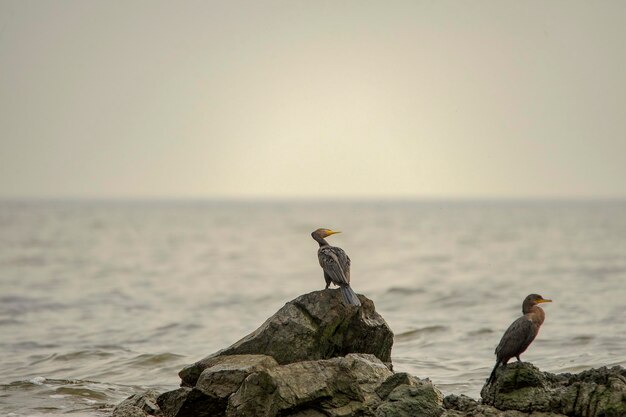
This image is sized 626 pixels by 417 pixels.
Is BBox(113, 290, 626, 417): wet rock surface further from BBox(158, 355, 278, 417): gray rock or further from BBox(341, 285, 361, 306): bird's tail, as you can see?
BBox(341, 285, 361, 306): bird's tail

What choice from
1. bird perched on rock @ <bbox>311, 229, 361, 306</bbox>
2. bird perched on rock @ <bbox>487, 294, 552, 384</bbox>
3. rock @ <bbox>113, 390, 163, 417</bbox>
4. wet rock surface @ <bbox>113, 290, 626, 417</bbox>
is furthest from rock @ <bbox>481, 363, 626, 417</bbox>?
rock @ <bbox>113, 390, 163, 417</bbox>

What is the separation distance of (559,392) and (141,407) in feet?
21.0

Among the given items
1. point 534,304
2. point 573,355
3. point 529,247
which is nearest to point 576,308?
point 573,355

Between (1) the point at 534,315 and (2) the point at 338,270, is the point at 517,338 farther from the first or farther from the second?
(2) the point at 338,270

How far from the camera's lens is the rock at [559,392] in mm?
11859

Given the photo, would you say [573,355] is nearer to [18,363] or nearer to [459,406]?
[459,406]

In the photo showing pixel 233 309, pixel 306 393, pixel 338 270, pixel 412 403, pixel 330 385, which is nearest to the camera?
pixel 412 403

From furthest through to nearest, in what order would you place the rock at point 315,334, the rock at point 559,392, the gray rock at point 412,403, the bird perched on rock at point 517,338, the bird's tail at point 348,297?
the bird's tail at point 348,297, the rock at point 315,334, the bird perched on rock at point 517,338, the gray rock at point 412,403, the rock at point 559,392

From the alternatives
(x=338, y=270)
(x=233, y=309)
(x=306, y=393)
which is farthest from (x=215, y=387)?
(x=233, y=309)

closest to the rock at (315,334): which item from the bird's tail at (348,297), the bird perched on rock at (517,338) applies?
the bird's tail at (348,297)

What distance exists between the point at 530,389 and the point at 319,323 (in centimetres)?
350

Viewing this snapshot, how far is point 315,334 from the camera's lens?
1393cm

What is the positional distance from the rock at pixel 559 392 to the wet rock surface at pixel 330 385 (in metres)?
0.01

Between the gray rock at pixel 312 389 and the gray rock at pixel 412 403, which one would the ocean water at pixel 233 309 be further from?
the gray rock at pixel 412 403
